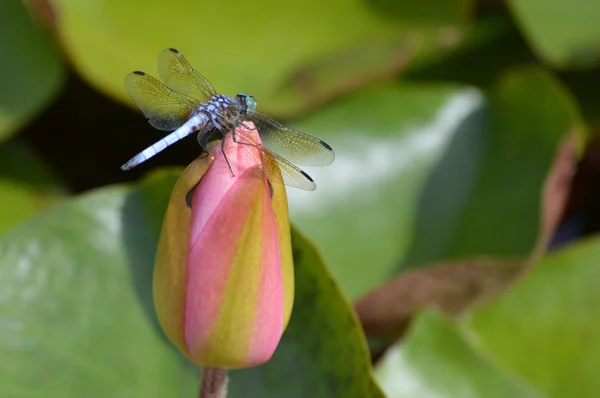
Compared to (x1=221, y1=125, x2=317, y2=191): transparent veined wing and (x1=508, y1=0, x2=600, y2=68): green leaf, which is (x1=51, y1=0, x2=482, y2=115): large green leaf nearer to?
(x1=508, y1=0, x2=600, y2=68): green leaf

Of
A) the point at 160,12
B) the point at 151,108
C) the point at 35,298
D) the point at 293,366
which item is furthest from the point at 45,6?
the point at 293,366

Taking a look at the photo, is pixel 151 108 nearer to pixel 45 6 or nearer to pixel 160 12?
pixel 45 6

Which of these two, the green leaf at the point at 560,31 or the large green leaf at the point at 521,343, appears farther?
the green leaf at the point at 560,31

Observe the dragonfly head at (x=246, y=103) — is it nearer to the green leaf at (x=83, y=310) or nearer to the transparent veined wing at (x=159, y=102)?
the transparent veined wing at (x=159, y=102)

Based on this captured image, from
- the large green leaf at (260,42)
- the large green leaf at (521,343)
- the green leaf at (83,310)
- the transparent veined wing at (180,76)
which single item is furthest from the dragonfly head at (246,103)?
the large green leaf at (260,42)

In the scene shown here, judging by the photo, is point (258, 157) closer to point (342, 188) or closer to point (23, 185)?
point (342, 188)

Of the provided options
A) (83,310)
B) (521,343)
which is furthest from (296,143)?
(521,343)
